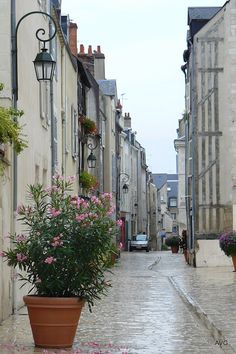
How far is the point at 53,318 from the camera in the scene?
382 inches

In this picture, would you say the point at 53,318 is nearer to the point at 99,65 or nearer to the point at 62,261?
the point at 62,261

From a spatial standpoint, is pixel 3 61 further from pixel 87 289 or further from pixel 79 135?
pixel 79 135

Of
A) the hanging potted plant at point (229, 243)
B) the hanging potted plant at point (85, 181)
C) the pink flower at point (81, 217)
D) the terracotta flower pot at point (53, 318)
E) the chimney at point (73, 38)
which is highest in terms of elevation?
the chimney at point (73, 38)

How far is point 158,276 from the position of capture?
2692 centimetres

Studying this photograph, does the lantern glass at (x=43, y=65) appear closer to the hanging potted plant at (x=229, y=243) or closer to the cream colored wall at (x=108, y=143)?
the hanging potted plant at (x=229, y=243)

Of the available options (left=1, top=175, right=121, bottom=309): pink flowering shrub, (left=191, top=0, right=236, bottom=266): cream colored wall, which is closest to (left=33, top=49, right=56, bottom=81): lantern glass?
(left=1, top=175, right=121, bottom=309): pink flowering shrub

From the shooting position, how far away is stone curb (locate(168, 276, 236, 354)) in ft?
33.8

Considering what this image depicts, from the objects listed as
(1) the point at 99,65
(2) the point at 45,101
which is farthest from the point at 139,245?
(2) the point at 45,101

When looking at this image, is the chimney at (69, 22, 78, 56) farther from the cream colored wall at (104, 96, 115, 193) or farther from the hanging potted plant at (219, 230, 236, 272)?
the cream colored wall at (104, 96, 115, 193)

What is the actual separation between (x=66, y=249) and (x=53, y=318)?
79 centimetres

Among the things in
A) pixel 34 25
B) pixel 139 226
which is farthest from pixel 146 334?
pixel 139 226

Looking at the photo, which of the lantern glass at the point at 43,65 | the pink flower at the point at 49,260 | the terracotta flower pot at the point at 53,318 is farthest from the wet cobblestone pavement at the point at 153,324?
the lantern glass at the point at 43,65

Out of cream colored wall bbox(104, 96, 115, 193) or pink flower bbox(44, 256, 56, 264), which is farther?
cream colored wall bbox(104, 96, 115, 193)

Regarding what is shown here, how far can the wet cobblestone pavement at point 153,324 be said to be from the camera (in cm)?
1019
